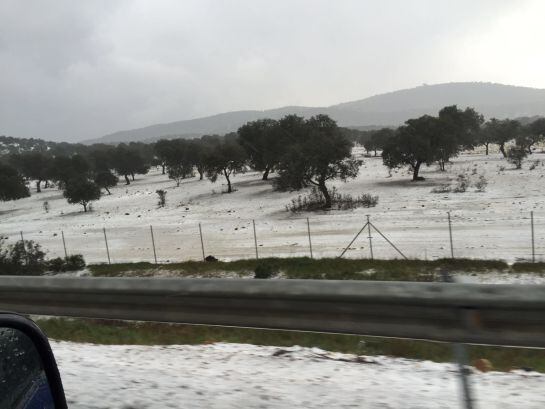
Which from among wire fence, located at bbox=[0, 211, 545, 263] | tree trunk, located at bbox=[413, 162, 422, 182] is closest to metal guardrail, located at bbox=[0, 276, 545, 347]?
wire fence, located at bbox=[0, 211, 545, 263]

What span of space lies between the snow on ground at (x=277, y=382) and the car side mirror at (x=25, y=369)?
239 centimetres

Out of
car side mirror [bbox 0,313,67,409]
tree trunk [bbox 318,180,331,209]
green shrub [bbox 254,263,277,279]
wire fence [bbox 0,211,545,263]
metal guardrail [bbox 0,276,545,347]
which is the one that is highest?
car side mirror [bbox 0,313,67,409]

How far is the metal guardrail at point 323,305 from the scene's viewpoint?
358 centimetres

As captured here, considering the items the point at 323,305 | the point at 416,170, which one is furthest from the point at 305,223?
the point at 323,305

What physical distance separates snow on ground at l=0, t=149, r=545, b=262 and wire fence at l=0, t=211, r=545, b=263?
65mm

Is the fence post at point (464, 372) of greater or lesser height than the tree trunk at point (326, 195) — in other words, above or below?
above

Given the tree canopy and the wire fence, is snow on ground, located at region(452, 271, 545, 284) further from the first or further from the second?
the tree canopy

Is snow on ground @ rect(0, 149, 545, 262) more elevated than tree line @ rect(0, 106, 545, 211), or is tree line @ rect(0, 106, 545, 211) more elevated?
tree line @ rect(0, 106, 545, 211)

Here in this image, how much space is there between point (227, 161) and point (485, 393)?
56316mm

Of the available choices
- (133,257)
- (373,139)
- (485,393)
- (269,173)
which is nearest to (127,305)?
(485,393)

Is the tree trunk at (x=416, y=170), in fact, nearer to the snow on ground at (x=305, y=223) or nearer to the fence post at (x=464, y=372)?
the snow on ground at (x=305, y=223)

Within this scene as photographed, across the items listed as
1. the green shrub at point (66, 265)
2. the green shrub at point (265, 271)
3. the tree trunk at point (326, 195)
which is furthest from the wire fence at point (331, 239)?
the tree trunk at point (326, 195)

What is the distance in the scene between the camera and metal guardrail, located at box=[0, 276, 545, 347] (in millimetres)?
3584

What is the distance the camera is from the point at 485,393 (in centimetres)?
408
